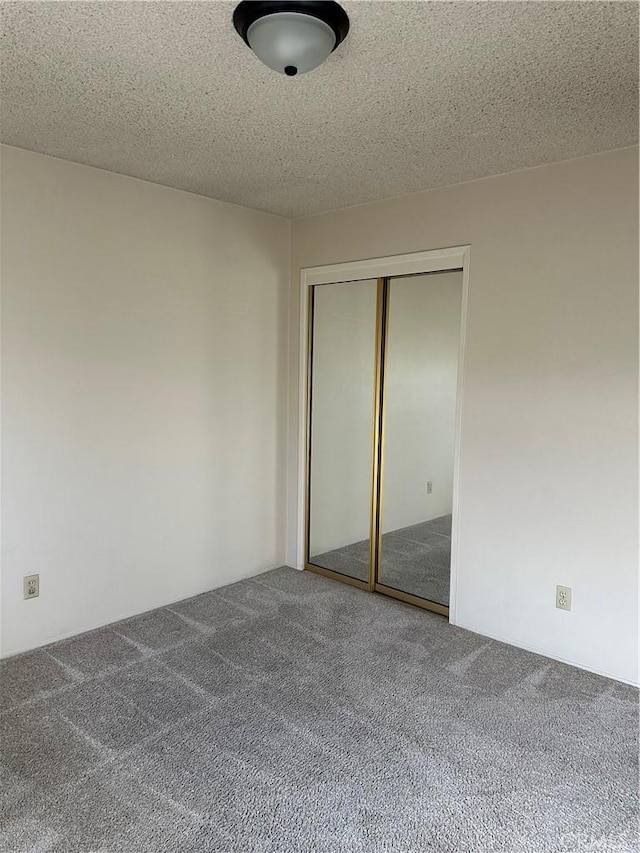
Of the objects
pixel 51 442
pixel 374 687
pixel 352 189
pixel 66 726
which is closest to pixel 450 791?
pixel 374 687

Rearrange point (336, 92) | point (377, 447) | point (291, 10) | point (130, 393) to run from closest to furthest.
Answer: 1. point (291, 10)
2. point (336, 92)
3. point (130, 393)
4. point (377, 447)

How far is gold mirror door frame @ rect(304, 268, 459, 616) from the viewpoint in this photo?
378 centimetres

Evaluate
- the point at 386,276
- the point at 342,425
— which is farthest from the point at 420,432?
the point at 386,276

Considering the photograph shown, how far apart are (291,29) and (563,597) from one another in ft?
8.95

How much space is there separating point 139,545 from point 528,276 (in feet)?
8.65

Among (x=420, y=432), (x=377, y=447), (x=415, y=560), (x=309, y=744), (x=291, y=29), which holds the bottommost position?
(x=309, y=744)

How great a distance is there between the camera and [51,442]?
312 cm

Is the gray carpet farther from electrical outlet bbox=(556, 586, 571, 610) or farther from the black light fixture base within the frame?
the black light fixture base

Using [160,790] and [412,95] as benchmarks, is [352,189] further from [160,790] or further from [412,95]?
[160,790]

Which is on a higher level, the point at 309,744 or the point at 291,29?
the point at 291,29

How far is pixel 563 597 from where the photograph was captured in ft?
9.96

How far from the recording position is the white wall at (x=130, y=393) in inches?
119

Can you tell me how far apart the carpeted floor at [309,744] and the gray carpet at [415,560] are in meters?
0.30

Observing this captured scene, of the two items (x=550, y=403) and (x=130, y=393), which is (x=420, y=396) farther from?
(x=130, y=393)
